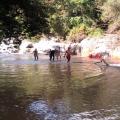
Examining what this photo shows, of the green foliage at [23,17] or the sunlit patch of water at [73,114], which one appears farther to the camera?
the green foliage at [23,17]

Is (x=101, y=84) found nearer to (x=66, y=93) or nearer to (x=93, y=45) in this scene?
(x=66, y=93)

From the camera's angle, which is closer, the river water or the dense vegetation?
Answer: the river water

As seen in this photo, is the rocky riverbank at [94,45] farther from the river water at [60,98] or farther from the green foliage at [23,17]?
the green foliage at [23,17]

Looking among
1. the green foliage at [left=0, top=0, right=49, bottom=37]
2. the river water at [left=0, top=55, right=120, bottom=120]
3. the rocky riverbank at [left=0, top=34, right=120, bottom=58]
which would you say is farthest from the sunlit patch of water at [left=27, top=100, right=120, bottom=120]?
the rocky riverbank at [left=0, top=34, right=120, bottom=58]

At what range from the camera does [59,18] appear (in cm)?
6612

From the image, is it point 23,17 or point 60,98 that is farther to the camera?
point 60,98

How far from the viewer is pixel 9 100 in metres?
19.4

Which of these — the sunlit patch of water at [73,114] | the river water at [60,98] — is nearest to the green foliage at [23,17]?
the river water at [60,98]

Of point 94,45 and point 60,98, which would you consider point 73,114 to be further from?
point 94,45

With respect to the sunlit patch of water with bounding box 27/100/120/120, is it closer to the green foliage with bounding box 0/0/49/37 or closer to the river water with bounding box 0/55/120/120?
the river water with bounding box 0/55/120/120

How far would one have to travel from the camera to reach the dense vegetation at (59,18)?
58.4ft

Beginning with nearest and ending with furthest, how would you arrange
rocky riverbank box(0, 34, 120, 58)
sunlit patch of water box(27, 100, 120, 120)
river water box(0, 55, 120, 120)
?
sunlit patch of water box(27, 100, 120, 120), river water box(0, 55, 120, 120), rocky riverbank box(0, 34, 120, 58)

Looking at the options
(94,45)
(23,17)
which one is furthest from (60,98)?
(94,45)

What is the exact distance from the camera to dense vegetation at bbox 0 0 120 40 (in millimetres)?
17812
